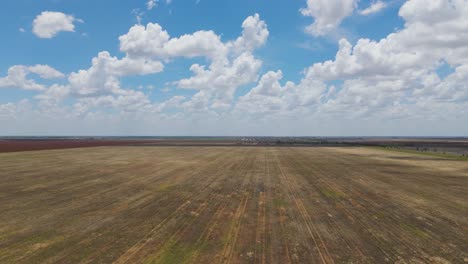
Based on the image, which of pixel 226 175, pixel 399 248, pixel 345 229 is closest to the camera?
pixel 399 248

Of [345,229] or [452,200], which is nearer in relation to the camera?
[345,229]

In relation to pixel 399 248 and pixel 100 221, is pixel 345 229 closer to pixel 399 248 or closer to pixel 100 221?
pixel 399 248

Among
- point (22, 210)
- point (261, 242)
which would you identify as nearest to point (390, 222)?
point (261, 242)

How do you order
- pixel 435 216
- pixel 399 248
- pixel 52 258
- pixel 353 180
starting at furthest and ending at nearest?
pixel 353 180, pixel 435 216, pixel 399 248, pixel 52 258

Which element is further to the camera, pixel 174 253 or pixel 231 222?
pixel 231 222

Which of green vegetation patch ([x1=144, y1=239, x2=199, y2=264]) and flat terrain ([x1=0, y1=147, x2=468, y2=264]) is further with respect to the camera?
flat terrain ([x1=0, y1=147, x2=468, y2=264])

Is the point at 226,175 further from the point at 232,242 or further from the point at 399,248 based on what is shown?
the point at 399,248

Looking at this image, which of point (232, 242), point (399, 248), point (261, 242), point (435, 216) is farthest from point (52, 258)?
point (435, 216)

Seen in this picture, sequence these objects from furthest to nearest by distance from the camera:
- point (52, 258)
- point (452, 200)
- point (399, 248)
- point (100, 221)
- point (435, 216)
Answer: point (452, 200) → point (435, 216) → point (100, 221) → point (399, 248) → point (52, 258)

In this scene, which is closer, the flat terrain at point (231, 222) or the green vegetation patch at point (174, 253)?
the green vegetation patch at point (174, 253)
